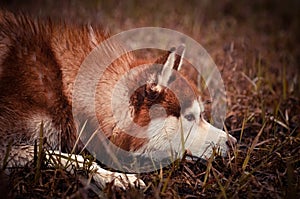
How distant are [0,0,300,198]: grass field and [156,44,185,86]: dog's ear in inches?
23.8

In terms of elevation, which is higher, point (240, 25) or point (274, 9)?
point (274, 9)

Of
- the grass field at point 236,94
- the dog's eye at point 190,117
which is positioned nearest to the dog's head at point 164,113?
the dog's eye at point 190,117

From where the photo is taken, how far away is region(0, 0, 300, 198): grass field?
2817 mm

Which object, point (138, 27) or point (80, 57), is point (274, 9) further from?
point (80, 57)

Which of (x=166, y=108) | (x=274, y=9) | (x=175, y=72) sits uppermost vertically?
(x=274, y=9)

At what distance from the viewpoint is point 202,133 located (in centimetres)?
327

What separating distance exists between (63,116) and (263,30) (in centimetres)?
558

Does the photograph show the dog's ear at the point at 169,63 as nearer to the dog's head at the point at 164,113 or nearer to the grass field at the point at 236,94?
the dog's head at the point at 164,113

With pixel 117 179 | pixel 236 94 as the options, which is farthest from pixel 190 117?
pixel 236 94

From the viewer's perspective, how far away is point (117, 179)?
9.63 ft

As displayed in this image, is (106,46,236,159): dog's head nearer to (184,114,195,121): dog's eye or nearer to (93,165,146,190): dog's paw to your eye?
(184,114,195,121): dog's eye

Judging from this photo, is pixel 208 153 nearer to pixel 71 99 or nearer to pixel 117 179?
pixel 117 179

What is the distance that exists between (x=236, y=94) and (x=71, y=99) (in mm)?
2227

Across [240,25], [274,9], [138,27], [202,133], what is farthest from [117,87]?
[274,9]
